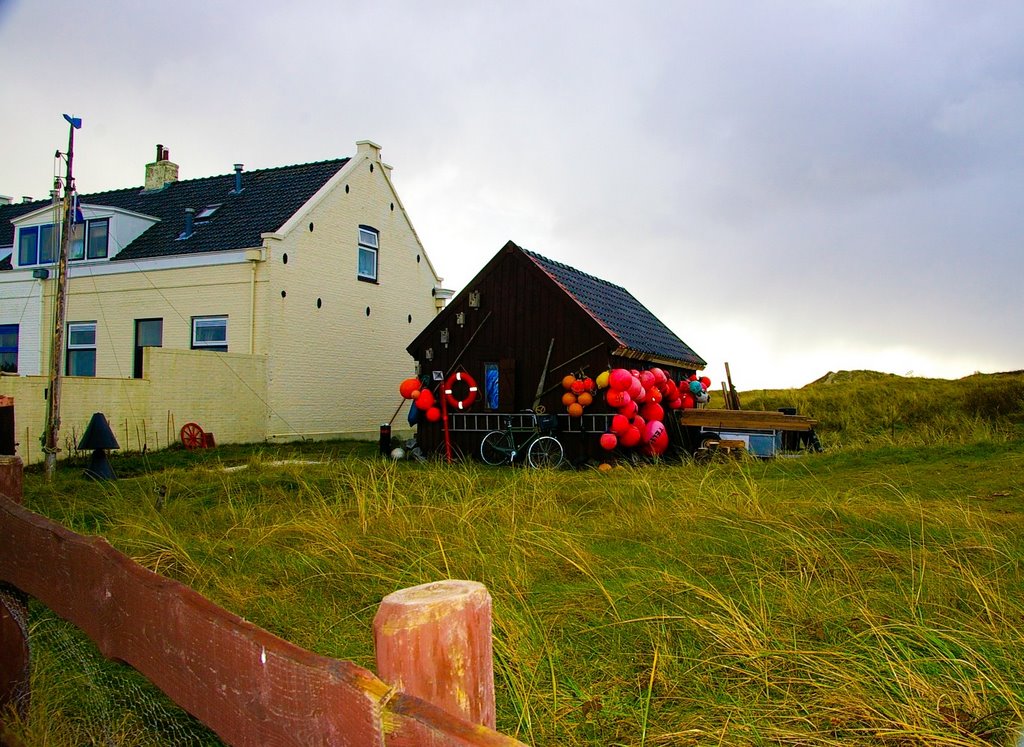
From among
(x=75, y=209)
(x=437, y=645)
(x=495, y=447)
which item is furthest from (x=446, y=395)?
(x=437, y=645)

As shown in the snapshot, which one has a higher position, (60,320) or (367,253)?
(367,253)

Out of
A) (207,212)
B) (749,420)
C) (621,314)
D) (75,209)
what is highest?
(207,212)

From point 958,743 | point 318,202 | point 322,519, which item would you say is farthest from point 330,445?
point 958,743

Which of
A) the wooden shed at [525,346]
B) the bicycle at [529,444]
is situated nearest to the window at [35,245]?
the wooden shed at [525,346]

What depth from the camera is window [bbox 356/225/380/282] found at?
22797 mm

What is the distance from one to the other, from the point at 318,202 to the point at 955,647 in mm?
19362

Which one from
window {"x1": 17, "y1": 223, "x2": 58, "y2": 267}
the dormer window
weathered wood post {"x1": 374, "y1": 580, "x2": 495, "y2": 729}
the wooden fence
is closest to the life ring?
the dormer window

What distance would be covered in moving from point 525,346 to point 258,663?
1393cm

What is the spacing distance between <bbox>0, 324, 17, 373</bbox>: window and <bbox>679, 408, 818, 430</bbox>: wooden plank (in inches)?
715

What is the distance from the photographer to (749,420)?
49.4 ft

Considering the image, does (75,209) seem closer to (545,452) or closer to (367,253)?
(367,253)

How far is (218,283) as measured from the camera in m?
19.8

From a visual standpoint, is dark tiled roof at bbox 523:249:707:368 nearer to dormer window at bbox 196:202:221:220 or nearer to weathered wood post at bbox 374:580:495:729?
dormer window at bbox 196:202:221:220

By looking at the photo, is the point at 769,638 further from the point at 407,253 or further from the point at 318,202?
the point at 407,253
